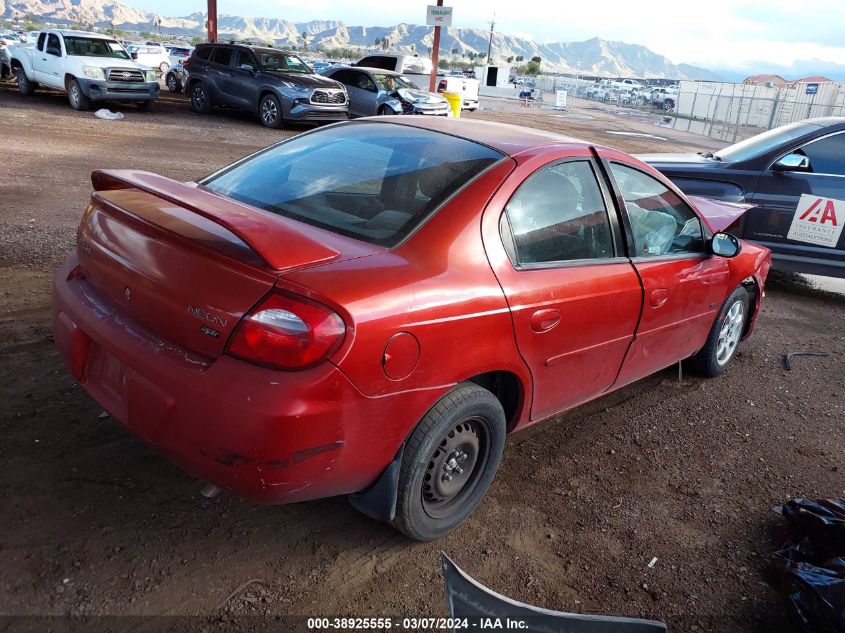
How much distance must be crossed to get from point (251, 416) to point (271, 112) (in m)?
15.7

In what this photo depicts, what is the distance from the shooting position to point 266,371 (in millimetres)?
2254

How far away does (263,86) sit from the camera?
16672 millimetres

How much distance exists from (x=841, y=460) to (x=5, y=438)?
437 centimetres

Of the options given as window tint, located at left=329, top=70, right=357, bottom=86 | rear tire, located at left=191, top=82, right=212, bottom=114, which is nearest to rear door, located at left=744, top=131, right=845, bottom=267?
rear tire, located at left=191, top=82, right=212, bottom=114

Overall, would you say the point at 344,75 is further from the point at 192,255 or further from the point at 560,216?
the point at 192,255

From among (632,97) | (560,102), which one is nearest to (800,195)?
(560,102)

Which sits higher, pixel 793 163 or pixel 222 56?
pixel 222 56

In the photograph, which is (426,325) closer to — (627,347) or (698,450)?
(627,347)

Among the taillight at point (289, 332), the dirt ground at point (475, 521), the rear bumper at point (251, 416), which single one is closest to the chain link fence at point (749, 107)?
the dirt ground at point (475, 521)

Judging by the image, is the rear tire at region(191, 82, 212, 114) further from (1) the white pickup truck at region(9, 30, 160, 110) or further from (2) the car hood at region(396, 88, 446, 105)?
(2) the car hood at region(396, 88, 446, 105)

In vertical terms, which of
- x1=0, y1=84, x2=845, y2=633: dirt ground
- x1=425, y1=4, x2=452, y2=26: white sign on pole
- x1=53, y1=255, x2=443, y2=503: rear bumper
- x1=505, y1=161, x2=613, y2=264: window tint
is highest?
x1=425, y1=4, x2=452, y2=26: white sign on pole

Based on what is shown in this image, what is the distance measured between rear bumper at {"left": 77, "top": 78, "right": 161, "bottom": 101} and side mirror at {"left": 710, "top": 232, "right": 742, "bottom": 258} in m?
15.2

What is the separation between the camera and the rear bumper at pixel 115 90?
15516mm

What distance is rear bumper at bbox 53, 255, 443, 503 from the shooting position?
87.6 inches
